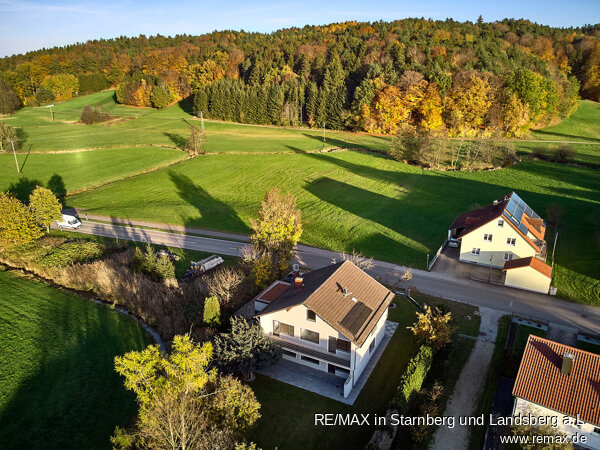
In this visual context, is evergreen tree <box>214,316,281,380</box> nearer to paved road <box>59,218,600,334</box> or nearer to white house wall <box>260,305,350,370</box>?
white house wall <box>260,305,350,370</box>

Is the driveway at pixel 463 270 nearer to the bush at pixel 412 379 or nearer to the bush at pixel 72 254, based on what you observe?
the bush at pixel 412 379

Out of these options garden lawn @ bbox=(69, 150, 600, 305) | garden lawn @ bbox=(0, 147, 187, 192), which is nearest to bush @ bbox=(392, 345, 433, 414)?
garden lawn @ bbox=(69, 150, 600, 305)

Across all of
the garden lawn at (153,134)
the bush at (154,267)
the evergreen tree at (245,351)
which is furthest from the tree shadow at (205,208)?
the evergreen tree at (245,351)

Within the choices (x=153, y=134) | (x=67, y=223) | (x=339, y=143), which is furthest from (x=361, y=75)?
(x=67, y=223)

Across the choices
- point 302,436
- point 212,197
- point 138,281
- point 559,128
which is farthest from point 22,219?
point 559,128

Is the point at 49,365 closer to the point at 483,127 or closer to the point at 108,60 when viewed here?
the point at 483,127
